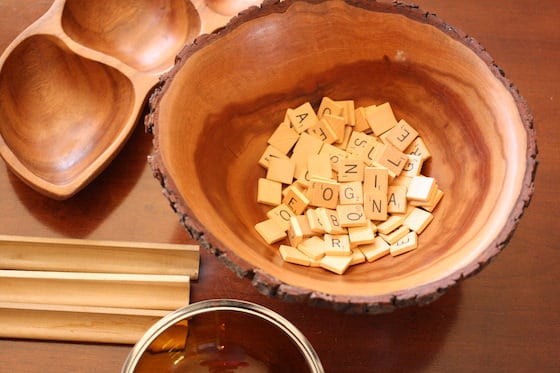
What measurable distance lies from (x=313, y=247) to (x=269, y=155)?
0.49ft

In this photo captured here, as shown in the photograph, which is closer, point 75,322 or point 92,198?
point 75,322

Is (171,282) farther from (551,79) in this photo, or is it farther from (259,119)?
(551,79)

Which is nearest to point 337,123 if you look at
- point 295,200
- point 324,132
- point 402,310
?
point 324,132

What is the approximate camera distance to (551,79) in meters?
1.02

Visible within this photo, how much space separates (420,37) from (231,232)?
1.17 feet

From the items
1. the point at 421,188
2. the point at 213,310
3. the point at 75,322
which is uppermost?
the point at 421,188

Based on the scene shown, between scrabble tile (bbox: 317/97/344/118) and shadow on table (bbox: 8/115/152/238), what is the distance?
25cm

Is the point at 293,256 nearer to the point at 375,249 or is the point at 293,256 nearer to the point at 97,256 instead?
the point at 375,249

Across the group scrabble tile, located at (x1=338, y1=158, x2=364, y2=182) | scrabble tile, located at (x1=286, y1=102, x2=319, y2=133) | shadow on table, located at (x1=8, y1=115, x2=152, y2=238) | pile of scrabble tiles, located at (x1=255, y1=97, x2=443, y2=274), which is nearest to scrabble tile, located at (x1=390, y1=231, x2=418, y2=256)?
pile of scrabble tiles, located at (x1=255, y1=97, x2=443, y2=274)

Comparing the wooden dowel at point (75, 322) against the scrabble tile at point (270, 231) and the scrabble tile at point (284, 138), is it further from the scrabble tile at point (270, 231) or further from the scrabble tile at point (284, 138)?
the scrabble tile at point (284, 138)

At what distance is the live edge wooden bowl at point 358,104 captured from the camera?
2.34 feet

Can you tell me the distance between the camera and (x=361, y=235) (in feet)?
2.76

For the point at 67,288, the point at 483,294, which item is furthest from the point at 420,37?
the point at 67,288

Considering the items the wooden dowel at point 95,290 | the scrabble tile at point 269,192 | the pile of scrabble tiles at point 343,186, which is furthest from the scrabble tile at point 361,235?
the wooden dowel at point 95,290
